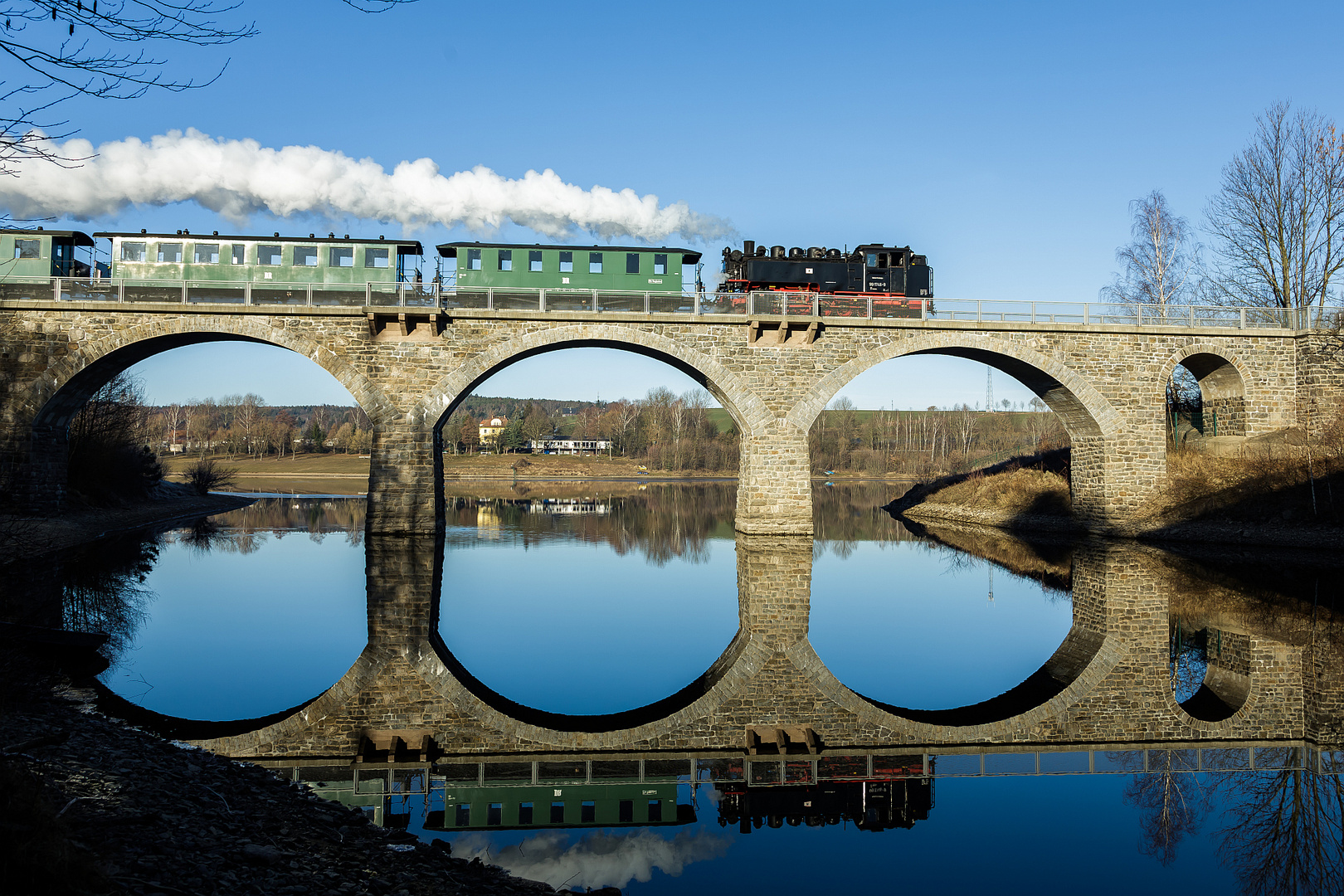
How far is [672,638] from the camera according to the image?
14469 mm

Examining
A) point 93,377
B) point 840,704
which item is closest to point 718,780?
point 840,704

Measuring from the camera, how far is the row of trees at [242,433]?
333 ft

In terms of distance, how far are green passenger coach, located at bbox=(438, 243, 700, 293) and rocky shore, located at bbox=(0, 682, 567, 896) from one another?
2211 centimetres

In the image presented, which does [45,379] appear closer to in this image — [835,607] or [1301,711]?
[835,607]

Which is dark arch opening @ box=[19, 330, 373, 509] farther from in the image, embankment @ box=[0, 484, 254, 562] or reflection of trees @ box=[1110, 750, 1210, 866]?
reflection of trees @ box=[1110, 750, 1210, 866]

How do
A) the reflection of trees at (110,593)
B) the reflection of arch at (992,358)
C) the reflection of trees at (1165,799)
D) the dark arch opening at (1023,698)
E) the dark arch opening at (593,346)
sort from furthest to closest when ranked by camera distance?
the reflection of arch at (992,358), the dark arch opening at (593,346), the reflection of trees at (110,593), the dark arch opening at (1023,698), the reflection of trees at (1165,799)

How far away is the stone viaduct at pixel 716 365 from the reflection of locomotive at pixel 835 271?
3.57 m

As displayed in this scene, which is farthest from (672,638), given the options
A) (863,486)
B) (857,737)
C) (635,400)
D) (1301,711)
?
(635,400)

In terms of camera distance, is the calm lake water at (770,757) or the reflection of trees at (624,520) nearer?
the calm lake water at (770,757)

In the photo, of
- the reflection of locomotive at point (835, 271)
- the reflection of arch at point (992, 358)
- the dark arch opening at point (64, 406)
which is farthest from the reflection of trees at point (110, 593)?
the reflection of locomotive at point (835, 271)

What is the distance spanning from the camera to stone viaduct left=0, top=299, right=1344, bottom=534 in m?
26.2

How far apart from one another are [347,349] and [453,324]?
3426mm

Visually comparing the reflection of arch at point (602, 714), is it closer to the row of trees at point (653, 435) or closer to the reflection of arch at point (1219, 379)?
the reflection of arch at point (1219, 379)

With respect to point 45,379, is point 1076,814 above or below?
below
